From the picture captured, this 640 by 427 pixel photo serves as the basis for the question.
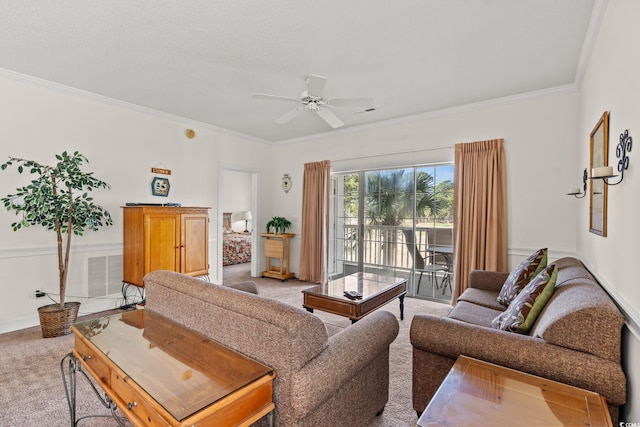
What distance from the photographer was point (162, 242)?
151 inches

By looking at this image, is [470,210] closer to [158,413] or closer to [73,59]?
[158,413]

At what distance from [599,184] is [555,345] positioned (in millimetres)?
1496

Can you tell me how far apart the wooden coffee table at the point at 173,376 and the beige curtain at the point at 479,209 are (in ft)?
11.5

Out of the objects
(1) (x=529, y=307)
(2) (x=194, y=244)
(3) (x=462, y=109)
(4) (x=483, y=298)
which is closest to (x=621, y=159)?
(1) (x=529, y=307)

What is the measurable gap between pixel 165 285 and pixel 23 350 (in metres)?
2.18

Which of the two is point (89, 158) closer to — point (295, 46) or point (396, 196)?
point (295, 46)

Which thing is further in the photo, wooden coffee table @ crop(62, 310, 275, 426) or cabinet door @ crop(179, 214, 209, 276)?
cabinet door @ crop(179, 214, 209, 276)

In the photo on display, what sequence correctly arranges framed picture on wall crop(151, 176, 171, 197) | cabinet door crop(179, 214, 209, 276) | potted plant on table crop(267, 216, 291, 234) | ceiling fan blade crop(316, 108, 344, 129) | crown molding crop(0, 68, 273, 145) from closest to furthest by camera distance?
crown molding crop(0, 68, 273, 145)
ceiling fan blade crop(316, 108, 344, 129)
cabinet door crop(179, 214, 209, 276)
framed picture on wall crop(151, 176, 171, 197)
potted plant on table crop(267, 216, 291, 234)

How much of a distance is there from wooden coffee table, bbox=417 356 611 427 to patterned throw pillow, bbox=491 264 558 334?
0.48 metres

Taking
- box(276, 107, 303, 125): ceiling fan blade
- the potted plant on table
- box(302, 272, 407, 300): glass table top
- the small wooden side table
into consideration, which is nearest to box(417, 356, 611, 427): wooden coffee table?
box(302, 272, 407, 300): glass table top

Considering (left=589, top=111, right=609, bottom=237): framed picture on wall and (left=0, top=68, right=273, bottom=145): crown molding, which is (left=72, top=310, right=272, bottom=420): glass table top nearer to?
(left=589, top=111, right=609, bottom=237): framed picture on wall

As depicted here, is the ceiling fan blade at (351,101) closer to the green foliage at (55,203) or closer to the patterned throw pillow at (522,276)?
the patterned throw pillow at (522,276)

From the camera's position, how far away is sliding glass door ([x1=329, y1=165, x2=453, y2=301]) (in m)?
4.47

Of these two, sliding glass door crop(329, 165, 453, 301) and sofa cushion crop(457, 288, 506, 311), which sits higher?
sliding glass door crop(329, 165, 453, 301)
